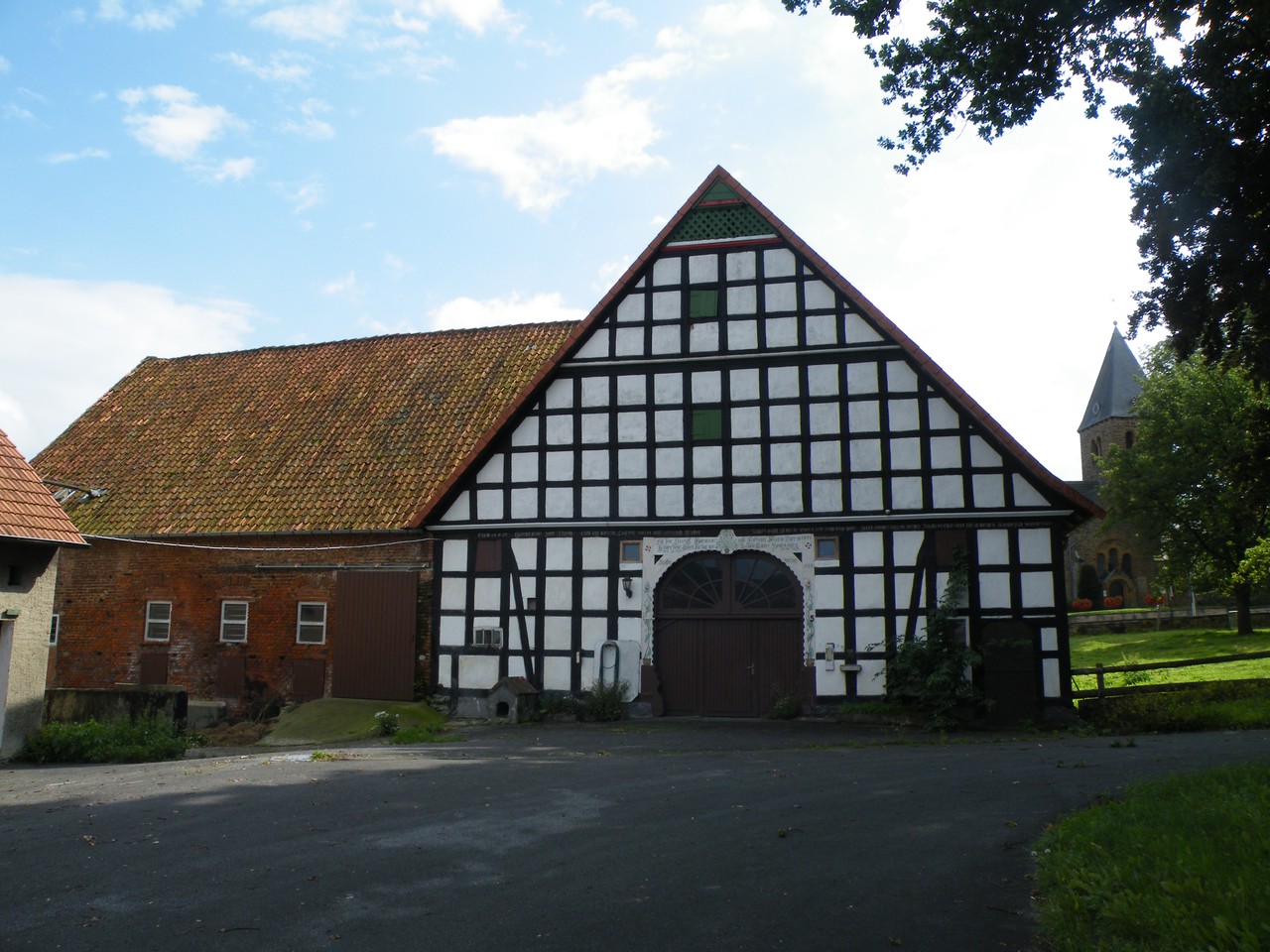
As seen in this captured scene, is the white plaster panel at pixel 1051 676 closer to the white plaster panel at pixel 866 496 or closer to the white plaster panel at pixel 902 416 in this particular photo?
the white plaster panel at pixel 866 496

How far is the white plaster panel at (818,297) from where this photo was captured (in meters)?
19.4

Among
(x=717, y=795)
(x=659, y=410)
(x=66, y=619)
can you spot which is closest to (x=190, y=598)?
(x=66, y=619)

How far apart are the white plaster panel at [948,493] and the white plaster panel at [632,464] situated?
5.24 m

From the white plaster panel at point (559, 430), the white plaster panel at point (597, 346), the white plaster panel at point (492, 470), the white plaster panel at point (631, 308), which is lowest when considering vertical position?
the white plaster panel at point (492, 470)

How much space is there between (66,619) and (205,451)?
4649 millimetres

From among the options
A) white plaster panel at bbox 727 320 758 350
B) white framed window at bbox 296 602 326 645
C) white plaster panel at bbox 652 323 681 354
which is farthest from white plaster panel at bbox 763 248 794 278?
white framed window at bbox 296 602 326 645

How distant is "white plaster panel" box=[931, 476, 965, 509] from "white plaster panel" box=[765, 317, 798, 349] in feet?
12.0

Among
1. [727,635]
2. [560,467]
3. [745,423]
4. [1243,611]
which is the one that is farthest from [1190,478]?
[560,467]

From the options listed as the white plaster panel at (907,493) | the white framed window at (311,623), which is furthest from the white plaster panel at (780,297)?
the white framed window at (311,623)

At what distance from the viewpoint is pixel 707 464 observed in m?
19.4

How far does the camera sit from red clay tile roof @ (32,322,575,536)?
2172 cm

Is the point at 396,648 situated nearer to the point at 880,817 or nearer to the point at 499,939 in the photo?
the point at 880,817

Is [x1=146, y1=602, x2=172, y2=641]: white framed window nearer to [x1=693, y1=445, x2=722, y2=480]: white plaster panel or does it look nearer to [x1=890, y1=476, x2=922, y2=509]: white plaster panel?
[x1=693, y1=445, x2=722, y2=480]: white plaster panel

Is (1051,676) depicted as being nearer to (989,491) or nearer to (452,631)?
(989,491)
